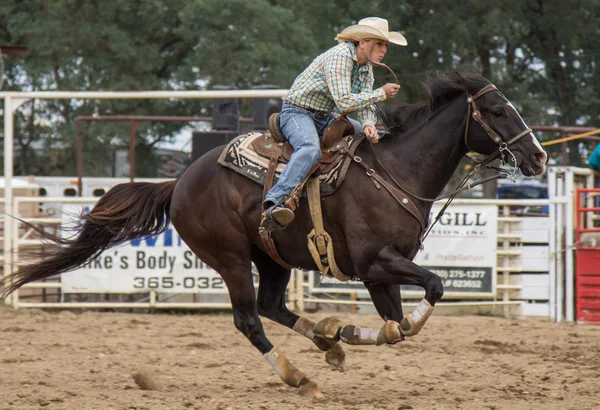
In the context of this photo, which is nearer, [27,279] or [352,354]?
[27,279]

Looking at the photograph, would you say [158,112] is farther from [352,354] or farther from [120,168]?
[352,354]

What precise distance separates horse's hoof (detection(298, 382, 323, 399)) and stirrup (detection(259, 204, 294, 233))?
40.7 inches

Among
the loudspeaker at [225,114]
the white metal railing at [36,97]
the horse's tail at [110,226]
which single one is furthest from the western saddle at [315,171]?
the loudspeaker at [225,114]

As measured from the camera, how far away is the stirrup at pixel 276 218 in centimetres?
541

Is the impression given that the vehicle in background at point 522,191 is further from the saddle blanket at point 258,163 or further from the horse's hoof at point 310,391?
the horse's hoof at point 310,391

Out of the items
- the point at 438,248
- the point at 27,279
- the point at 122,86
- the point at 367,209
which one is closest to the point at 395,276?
the point at 367,209

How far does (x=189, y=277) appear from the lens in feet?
34.9

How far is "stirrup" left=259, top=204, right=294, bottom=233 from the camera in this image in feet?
17.8

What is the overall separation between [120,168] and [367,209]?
66.4ft

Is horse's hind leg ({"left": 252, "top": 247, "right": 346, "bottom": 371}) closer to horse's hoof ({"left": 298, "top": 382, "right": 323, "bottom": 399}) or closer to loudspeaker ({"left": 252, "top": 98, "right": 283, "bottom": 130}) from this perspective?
horse's hoof ({"left": 298, "top": 382, "right": 323, "bottom": 399})

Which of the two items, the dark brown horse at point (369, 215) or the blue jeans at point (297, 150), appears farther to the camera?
the blue jeans at point (297, 150)

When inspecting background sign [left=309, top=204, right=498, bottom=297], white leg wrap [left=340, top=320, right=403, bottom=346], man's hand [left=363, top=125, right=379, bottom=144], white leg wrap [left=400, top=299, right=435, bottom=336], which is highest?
man's hand [left=363, top=125, right=379, bottom=144]

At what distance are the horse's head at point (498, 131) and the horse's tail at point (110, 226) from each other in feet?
7.66

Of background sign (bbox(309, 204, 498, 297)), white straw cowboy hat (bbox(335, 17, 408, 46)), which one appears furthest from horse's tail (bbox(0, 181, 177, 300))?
background sign (bbox(309, 204, 498, 297))
